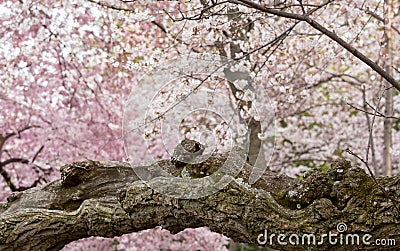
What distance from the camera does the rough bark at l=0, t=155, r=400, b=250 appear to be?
7.00 ft

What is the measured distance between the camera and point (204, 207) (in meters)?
2.29

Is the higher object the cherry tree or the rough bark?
the cherry tree

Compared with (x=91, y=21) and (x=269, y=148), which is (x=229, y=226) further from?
(x=269, y=148)

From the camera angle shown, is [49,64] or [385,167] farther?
[49,64]

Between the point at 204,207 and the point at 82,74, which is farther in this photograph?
the point at 82,74

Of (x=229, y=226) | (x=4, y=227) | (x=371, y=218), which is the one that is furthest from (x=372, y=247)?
(x=4, y=227)

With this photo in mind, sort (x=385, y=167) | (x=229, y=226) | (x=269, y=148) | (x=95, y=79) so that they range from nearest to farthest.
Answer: (x=229, y=226), (x=385, y=167), (x=95, y=79), (x=269, y=148)

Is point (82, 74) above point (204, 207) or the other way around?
above

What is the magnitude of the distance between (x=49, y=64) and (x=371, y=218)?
15.2 feet

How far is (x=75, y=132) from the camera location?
247 inches

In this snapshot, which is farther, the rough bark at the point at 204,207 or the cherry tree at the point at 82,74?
the cherry tree at the point at 82,74

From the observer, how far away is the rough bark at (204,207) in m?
2.13

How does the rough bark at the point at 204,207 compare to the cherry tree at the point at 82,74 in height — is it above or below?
below

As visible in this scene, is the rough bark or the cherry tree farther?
the cherry tree
